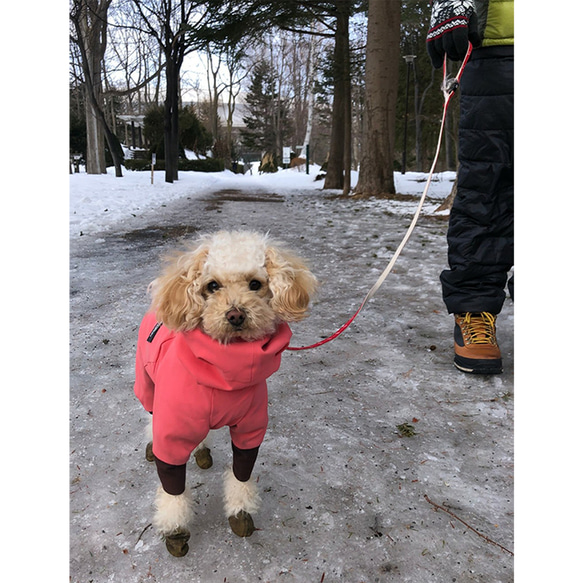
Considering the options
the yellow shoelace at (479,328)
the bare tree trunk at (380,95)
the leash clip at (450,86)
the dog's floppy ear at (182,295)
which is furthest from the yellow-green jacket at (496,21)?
the bare tree trunk at (380,95)

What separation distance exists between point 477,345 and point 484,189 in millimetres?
950

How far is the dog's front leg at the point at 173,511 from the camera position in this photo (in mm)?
1579

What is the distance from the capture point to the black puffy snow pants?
2664mm

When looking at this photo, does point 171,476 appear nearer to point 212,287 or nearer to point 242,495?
point 242,495

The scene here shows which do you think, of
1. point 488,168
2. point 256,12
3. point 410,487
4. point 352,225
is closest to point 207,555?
point 410,487

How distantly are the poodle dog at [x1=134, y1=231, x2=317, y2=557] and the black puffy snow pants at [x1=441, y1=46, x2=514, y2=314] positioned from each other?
1.56 m

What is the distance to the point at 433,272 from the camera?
4984 millimetres

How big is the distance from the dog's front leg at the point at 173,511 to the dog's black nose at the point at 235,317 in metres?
0.54

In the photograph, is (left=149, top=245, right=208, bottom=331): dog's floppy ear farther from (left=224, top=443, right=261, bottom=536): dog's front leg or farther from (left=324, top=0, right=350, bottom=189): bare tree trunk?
(left=324, top=0, right=350, bottom=189): bare tree trunk

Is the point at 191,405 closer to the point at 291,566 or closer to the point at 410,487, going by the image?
the point at 291,566

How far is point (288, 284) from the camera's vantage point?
1.63 m

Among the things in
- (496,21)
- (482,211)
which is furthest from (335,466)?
(496,21)

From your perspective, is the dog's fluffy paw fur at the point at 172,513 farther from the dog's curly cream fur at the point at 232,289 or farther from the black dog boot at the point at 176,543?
the dog's curly cream fur at the point at 232,289

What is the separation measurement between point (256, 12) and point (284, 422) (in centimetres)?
1489
